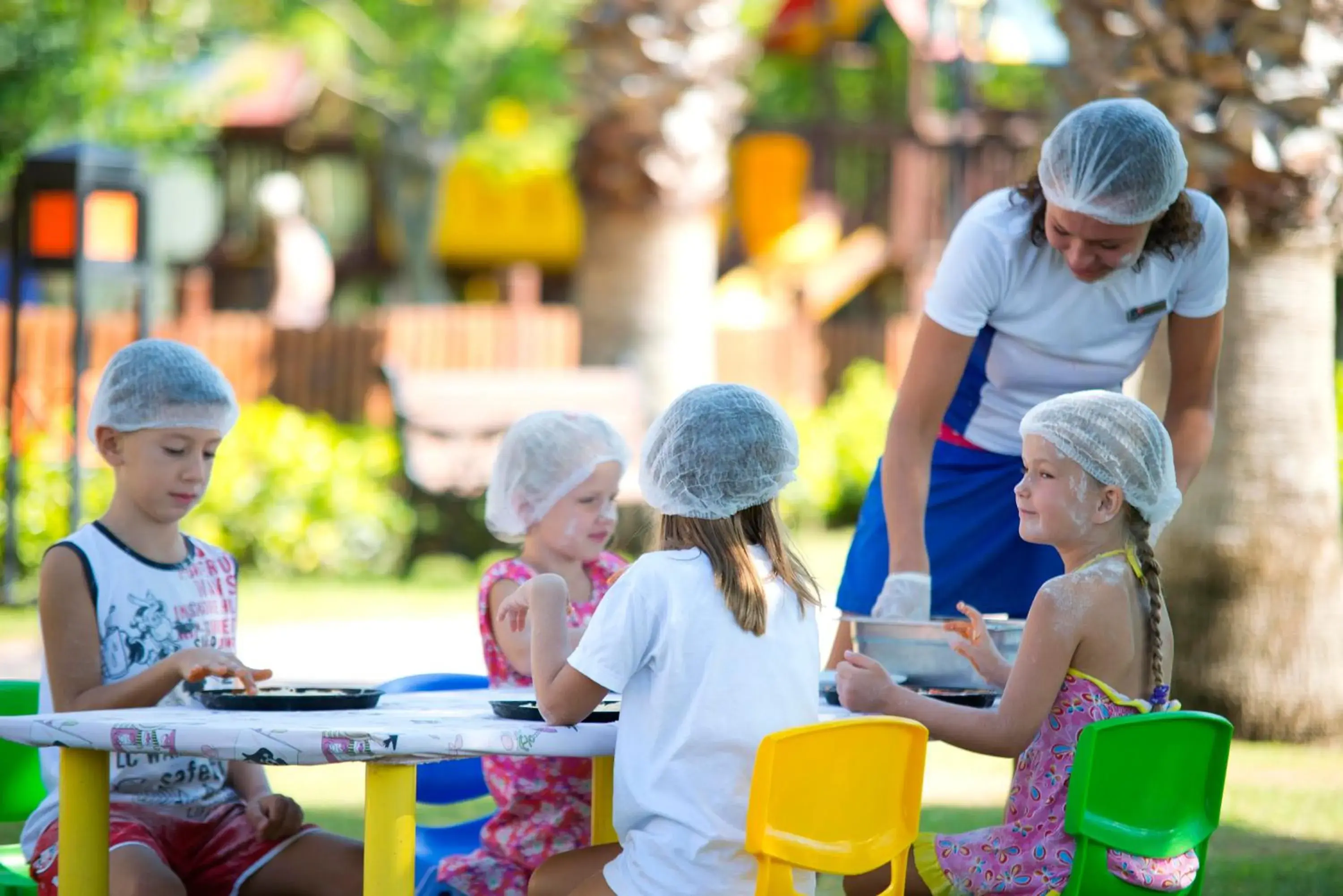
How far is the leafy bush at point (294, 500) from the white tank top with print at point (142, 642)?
26.5 ft

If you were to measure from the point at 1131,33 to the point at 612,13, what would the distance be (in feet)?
17.9

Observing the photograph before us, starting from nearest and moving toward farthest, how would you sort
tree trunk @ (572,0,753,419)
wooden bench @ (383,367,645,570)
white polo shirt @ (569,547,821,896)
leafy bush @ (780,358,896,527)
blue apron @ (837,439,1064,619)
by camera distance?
white polo shirt @ (569,547,821,896), blue apron @ (837,439,1064,619), tree trunk @ (572,0,753,419), wooden bench @ (383,367,645,570), leafy bush @ (780,358,896,527)

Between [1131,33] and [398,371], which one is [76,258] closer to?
[398,371]

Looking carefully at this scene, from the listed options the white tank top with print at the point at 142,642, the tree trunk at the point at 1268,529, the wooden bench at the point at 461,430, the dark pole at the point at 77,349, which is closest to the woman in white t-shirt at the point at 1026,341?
the white tank top with print at the point at 142,642

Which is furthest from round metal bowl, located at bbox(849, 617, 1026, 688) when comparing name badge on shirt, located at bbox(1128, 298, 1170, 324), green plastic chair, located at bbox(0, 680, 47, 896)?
green plastic chair, located at bbox(0, 680, 47, 896)

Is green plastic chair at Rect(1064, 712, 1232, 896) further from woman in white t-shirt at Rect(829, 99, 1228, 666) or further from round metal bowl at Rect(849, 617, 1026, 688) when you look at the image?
woman in white t-shirt at Rect(829, 99, 1228, 666)

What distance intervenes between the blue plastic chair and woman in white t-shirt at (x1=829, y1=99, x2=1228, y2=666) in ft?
2.90

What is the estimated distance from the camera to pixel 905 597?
152 inches

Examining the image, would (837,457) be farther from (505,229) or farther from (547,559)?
(505,229)

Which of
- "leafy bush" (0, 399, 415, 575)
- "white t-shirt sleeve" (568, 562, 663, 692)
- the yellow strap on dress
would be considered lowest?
"leafy bush" (0, 399, 415, 575)

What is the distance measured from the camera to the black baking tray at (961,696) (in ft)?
11.1

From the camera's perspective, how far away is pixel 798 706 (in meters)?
3.14

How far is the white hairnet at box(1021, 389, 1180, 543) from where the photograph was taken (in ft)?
11.0

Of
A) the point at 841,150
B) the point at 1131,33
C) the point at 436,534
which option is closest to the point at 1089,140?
the point at 1131,33
